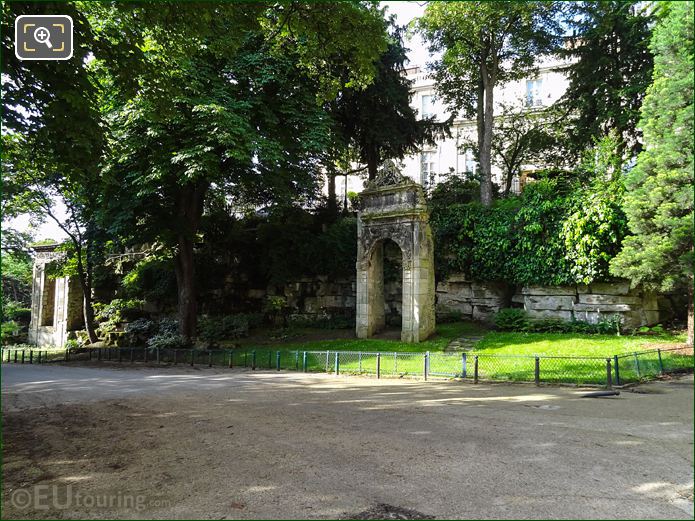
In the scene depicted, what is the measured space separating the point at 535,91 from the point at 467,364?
2689cm

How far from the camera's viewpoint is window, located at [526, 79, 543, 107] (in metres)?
31.1

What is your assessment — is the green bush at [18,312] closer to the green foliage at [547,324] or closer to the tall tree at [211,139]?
the tall tree at [211,139]

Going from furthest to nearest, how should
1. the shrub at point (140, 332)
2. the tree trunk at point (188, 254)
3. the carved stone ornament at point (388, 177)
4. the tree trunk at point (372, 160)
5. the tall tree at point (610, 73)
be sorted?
the tree trunk at point (372, 160), the shrub at point (140, 332), the tree trunk at point (188, 254), the tall tree at point (610, 73), the carved stone ornament at point (388, 177)

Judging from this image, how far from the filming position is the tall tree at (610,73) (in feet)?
66.2

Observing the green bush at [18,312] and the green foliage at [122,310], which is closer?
the green foliage at [122,310]

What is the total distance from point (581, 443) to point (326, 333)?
16.1 m

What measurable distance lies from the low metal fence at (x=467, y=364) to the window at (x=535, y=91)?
23.5m

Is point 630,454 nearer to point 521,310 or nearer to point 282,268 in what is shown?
point 521,310

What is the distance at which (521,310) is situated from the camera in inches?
753

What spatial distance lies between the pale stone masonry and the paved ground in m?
25.4

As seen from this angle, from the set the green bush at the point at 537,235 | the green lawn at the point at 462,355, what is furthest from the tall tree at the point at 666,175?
the green lawn at the point at 462,355

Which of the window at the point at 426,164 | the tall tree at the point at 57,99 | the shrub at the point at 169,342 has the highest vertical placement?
the window at the point at 426,164

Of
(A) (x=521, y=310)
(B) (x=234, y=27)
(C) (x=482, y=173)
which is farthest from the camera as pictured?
(C) (x=482, y=173)

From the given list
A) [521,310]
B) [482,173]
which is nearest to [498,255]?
[521,310]
